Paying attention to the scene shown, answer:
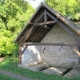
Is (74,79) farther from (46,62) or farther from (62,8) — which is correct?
(62,8)

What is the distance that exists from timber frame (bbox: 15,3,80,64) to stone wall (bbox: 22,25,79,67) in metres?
0.63

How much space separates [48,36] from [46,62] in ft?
7.59

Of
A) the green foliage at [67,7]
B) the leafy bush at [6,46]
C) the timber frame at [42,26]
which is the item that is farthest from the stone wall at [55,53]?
the green foliage at [67,7]

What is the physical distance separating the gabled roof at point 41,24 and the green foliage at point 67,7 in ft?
21.7

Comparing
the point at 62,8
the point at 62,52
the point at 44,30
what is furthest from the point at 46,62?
the point at 62,8

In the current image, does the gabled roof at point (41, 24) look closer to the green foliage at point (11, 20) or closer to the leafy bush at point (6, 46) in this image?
the leafy bush at point (6, 46)

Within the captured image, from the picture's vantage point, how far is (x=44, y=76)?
443 inches

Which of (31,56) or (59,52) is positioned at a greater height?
(59,52)

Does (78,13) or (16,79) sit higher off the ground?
(78,13)

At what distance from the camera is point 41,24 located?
12227mm

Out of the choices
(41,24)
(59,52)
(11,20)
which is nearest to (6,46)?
(11,20)

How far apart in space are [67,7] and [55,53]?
825cm

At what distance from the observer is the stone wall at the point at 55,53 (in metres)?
14.4

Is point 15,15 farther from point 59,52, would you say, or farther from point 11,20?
point 59,52
